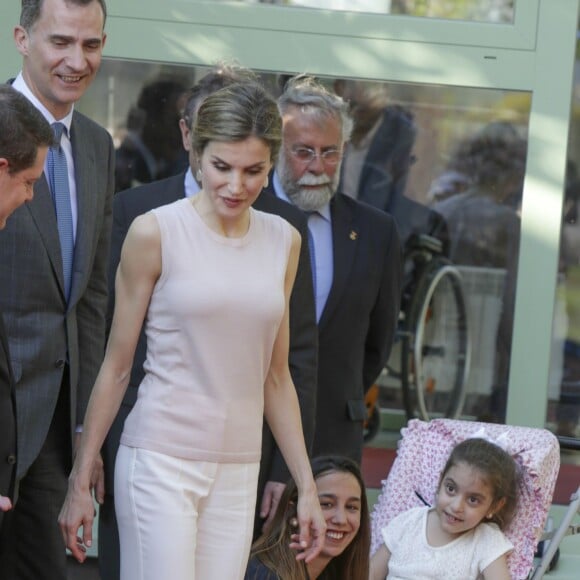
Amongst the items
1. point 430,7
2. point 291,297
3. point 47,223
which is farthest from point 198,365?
point 430,7

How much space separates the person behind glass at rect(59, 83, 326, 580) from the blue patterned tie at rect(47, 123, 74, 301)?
0.46 metres

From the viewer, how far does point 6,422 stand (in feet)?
9.43

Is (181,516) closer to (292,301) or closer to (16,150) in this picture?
(16,150)

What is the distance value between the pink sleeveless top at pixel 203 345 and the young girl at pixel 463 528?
1540 millimetres

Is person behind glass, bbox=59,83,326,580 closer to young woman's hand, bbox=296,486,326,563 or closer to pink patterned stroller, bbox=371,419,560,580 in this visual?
young woman's hand, bbox=296,486,326,563

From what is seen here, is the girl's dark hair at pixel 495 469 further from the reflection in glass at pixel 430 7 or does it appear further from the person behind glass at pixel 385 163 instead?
the reflection in glass at pixel 430 7

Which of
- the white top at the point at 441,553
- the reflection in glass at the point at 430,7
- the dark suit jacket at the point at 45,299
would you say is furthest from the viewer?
the reflection in glass at the point at 430,7

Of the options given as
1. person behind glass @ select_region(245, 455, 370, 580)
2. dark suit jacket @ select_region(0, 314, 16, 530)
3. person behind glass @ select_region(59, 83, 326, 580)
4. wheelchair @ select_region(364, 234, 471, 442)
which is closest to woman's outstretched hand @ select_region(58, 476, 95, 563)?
person behind glass @ select_region(59, 83, 326, 580)

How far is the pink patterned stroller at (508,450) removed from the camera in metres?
4.40

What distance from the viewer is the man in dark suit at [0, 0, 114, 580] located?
3.28m

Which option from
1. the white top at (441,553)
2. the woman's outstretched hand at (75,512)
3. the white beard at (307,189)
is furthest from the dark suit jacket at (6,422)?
the white top at (441,553)

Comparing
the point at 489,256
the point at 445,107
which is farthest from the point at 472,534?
the point at 445,107

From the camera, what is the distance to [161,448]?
288 cm

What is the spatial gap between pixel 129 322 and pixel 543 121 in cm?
271
